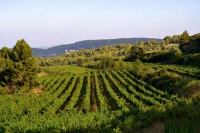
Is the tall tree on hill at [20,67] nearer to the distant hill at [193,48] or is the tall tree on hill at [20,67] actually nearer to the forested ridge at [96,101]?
the forested ridge at [96,101]

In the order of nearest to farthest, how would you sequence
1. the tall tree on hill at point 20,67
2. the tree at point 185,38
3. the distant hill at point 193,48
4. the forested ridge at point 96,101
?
1. the forested ridge at point 96,101
2. the tall tree on hill at point 20,67
3. the distant hill at point 193,48
4. the tree at point 185,38

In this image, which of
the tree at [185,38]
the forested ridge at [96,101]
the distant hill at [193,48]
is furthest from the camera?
the tree at [185,38]

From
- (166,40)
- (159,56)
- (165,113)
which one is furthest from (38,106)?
(166,40)

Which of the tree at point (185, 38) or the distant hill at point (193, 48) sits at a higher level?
the tree at point (185, 38)

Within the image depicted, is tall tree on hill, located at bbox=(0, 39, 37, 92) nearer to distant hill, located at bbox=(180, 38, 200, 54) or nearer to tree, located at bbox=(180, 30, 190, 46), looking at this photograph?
distant hill, located at bbox=(180, 38, 200, 54)

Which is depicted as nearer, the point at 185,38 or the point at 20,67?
the point at 20,67

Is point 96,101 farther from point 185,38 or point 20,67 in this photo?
point 185,38

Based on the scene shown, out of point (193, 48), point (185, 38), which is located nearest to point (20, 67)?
point (193, 48)

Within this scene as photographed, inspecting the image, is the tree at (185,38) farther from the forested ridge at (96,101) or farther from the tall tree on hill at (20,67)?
the tall tree on hill at (20,67)

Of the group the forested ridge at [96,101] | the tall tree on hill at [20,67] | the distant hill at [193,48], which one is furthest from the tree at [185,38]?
the tall tree on hill at [20,67]

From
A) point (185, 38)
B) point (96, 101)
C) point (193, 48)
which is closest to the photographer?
point (96, 101)

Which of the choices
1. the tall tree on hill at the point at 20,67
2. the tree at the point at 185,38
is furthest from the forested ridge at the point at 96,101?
the tree at the point at 185,38

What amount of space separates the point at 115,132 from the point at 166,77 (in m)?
30.6

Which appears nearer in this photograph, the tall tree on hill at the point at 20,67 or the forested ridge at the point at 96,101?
the forested ridge at the point at 96,101
